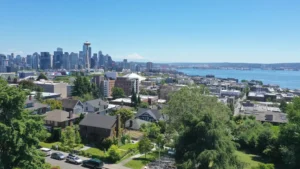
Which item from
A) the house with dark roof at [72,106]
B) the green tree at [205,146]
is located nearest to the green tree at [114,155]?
the green tree at [205,146]

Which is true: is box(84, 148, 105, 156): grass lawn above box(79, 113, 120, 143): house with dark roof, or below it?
below

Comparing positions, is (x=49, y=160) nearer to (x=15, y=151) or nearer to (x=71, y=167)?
(x=71, y=167)

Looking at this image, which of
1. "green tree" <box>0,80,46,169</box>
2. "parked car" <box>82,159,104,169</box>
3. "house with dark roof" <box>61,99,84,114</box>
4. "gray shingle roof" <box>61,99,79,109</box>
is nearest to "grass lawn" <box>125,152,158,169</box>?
"parked car" <box>82,159,104,169</box>

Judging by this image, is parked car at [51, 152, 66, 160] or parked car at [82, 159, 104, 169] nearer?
parked car at [82, 159, 104, 169]

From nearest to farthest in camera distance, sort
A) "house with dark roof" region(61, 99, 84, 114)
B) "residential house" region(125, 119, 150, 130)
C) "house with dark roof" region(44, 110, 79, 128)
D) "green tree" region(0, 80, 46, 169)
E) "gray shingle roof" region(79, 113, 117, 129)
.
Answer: "green tree" region(0, 80, 46, 169), "gray shingle roof" region(79, 113, 117, 129), "house with dark roof" region(44, 110, 79, 128), "residential house" region(125, 119, 150, 130), "house with dark roof" region(61, 99, 84, 114)

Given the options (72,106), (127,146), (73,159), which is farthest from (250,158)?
(72,106)

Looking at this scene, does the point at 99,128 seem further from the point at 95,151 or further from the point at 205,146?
the point at 205,146

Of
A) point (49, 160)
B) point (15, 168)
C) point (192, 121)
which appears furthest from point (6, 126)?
point (49, 160)

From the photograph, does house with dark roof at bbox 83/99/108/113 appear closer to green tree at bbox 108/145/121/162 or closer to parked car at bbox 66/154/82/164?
parked car at bbox 66/154/82/164
